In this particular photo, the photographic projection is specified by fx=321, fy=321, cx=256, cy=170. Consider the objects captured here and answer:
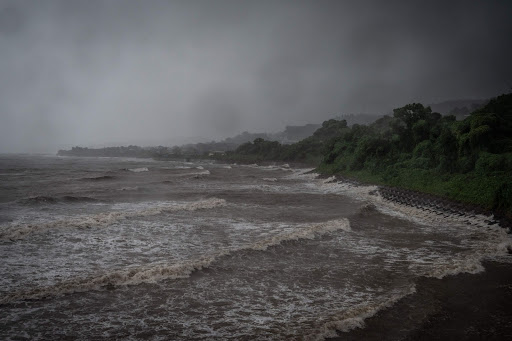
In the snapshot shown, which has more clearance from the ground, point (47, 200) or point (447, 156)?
point (447, 156)

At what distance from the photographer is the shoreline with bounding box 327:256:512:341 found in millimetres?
7207

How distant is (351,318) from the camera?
779 centimetres

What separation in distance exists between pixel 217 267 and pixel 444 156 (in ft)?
79.4

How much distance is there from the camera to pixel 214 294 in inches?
371

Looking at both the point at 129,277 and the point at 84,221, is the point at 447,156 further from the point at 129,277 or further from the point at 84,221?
the point at 84,221

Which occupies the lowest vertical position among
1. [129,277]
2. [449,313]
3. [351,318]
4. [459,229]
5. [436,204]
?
[459,229]

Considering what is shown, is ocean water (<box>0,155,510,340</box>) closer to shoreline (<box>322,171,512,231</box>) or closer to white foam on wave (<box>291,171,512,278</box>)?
white foam on wave (<box>291,171,512,278</box>)

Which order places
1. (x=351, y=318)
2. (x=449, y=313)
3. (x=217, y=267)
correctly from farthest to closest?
(x=217, y=267)
(x=449, y=313)
(x=351, y=318)

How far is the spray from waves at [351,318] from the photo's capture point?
725 cm

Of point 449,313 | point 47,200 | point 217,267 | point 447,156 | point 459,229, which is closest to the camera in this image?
point 449,313

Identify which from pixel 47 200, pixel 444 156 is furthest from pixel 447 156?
pixel 47 200

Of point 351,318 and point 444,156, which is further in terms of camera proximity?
point 444,156

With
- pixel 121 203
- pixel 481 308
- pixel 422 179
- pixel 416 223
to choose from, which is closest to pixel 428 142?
pixel 422 179

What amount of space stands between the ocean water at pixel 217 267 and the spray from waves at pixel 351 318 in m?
0.03
